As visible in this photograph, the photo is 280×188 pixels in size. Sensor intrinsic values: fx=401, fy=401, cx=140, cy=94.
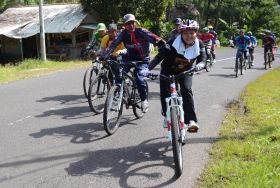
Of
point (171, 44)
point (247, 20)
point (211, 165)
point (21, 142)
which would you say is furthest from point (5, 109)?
point (247, 20)

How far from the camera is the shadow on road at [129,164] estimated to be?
5023mm

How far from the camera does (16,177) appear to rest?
506 cm

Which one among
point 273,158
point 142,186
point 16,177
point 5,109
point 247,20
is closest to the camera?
point 142,186

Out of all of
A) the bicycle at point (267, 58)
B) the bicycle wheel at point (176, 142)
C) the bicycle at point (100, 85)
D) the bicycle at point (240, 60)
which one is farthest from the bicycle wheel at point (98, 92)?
the bicycle at point (267, 58)

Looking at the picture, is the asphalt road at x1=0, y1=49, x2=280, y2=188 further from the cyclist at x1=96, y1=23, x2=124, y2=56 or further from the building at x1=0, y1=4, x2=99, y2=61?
the building at x1=0, y1=4, x2=99, y2=61

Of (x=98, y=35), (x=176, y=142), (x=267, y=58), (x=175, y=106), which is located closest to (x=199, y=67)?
(x=175, y=106)

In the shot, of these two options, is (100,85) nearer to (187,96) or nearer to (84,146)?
(84,146)

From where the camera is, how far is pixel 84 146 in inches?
247

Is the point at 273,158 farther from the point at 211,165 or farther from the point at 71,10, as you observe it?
the point at 71,10

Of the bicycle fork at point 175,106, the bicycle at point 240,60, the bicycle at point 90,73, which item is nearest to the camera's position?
the bicycle fork at point 175,106

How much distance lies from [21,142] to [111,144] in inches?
57.7

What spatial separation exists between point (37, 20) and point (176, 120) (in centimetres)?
2532

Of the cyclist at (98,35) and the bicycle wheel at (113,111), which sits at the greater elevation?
the cyclist at (98,35)

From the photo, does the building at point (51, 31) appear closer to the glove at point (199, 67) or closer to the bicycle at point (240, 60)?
the bicycle at point (240, 60)
